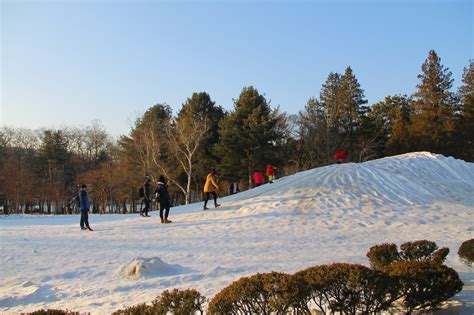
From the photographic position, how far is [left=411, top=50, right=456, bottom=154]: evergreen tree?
44.3m

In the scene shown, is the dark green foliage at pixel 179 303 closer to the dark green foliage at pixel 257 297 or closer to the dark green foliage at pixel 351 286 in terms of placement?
the dark green foliage at pixel 257 297

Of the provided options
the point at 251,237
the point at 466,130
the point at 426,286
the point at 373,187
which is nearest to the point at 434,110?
the point at 466,130

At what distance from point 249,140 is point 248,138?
0.64m

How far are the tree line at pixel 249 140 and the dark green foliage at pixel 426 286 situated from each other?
32131 millimetres

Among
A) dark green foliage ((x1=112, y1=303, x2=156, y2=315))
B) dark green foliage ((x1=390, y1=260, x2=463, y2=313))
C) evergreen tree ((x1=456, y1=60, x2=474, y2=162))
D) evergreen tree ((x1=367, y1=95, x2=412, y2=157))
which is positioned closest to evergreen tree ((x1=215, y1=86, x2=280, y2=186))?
evergreen tree ((x1=367, y1=95, x2=412, y2=157))

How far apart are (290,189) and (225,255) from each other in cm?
1151

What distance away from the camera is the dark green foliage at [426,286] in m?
5.95

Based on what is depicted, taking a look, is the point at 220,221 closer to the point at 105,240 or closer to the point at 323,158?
the point at 105,240

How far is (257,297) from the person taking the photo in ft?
18.4

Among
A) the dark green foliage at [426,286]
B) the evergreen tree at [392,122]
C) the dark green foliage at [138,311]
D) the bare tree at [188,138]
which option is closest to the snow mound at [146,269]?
the dark green foliage at [138,311]

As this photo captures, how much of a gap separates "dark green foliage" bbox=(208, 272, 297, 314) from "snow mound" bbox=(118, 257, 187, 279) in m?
4.71

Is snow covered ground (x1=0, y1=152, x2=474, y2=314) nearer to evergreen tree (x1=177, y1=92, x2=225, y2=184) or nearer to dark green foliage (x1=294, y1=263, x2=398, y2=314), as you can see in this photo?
dark green foliage (x1=294, y1=263, x2=398, y2=314)

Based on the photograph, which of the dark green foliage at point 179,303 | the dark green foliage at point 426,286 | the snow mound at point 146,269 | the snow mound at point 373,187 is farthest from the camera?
the snow mound at point 373,187

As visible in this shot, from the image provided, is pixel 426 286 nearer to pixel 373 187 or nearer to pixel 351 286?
pixel 351 286
